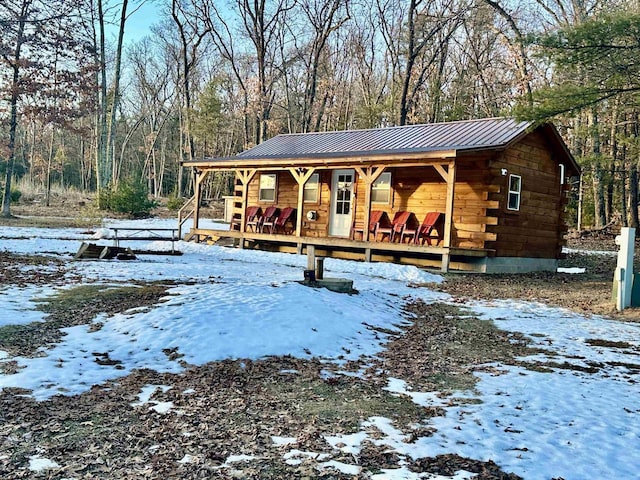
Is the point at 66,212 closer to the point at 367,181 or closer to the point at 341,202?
the point at 341,202

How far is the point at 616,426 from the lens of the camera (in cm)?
382

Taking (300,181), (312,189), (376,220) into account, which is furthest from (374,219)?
(312,189)

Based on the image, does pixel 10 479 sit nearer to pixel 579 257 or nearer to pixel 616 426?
pixel 616 426

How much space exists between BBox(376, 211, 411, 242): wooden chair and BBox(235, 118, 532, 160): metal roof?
1.84 metres

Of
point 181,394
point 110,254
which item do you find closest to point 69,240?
point 110,254

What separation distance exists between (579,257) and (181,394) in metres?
16.9

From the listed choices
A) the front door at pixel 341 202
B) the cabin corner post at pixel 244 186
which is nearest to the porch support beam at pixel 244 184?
the cabin corner post at pixel 244 186

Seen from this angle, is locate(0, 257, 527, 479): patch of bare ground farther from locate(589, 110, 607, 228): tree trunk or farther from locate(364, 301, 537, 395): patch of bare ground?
locate(589, 110, 607, 228): tree trunk

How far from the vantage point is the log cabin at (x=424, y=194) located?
13406 mm

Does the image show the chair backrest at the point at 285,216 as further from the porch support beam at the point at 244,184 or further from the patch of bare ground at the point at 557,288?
the patch of bare ground at the point at 557,288

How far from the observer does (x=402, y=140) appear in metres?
16.0

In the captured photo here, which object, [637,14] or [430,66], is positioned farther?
[430,66]

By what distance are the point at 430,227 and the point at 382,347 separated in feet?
27.0

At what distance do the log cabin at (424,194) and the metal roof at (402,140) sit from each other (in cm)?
4
